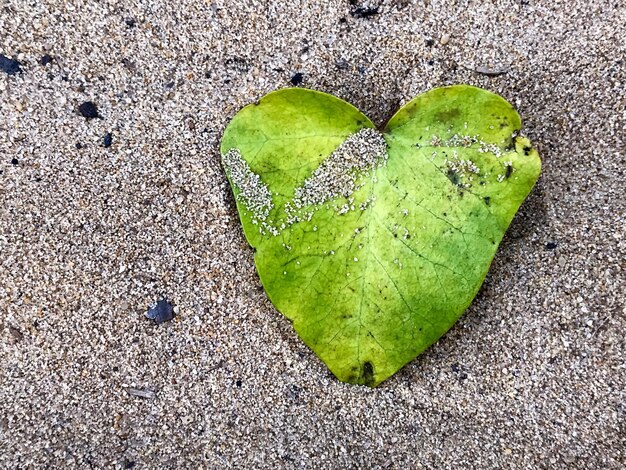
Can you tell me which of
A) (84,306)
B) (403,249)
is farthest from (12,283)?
(403,249)

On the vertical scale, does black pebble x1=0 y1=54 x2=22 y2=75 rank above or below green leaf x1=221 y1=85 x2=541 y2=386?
above

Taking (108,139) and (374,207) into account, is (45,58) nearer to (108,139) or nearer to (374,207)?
(108,139)

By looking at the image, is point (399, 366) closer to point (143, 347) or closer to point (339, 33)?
point (143, 347)

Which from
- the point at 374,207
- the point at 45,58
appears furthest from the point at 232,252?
the point at 45,58

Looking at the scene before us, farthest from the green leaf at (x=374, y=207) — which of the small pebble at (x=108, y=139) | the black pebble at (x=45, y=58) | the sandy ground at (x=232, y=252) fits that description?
the black pebble at (x=45, y=58)

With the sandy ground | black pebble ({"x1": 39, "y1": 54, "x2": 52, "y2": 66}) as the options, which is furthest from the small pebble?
black pebble ({"x1": 39, "y1": 54, "x2": 52, "y2": 66})

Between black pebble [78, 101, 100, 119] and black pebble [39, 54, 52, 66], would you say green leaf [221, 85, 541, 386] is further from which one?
black pebble [39, 54, 52, 66]

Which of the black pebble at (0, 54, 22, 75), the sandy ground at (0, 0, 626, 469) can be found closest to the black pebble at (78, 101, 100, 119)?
the sandy ground at (0, 0, 626, 469)

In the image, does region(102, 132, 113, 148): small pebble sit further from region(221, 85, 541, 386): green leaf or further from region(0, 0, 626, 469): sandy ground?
region(221, 85, 541, 386): green leaf
